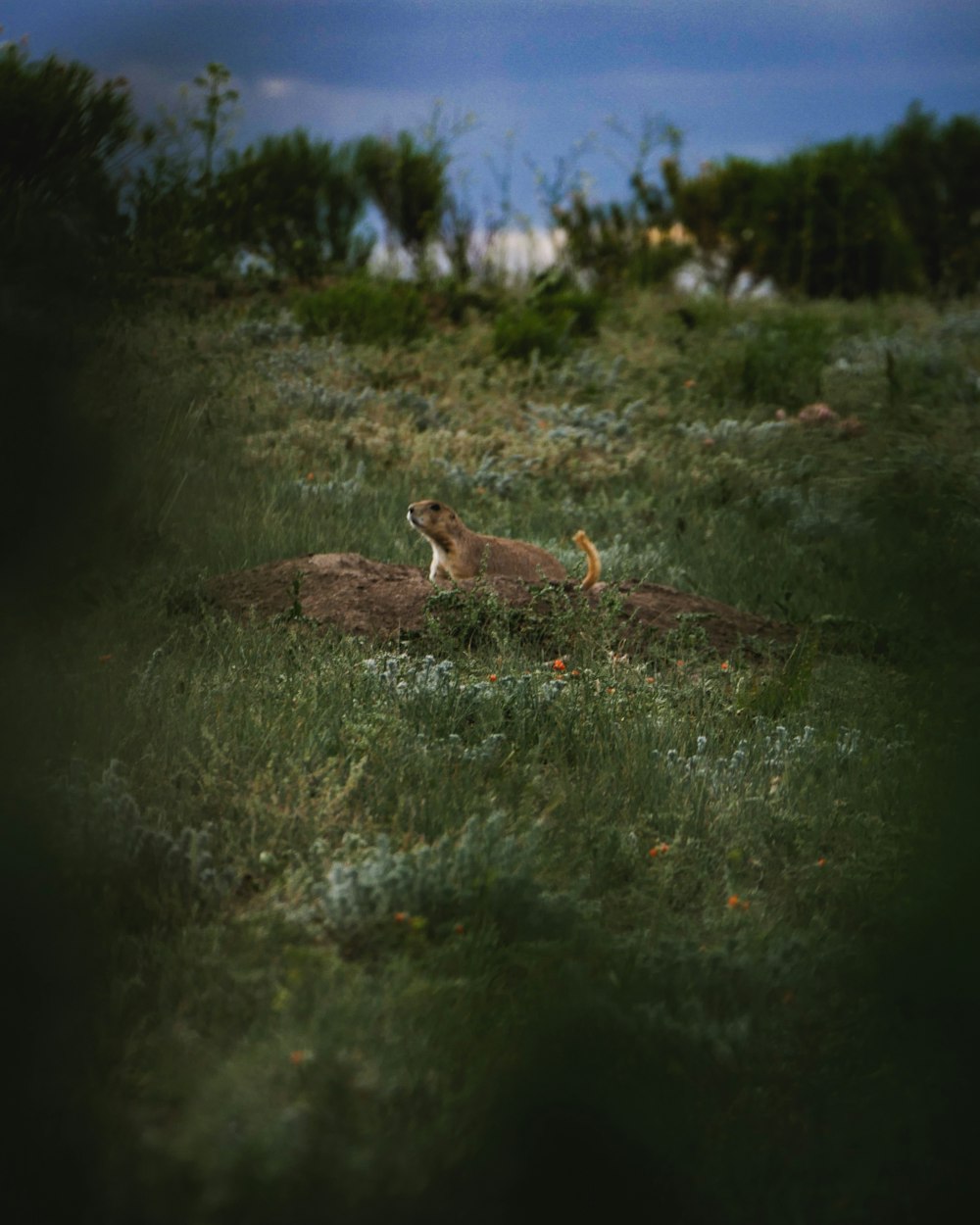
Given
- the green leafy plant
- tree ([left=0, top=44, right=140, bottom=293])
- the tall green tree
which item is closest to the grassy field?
tree ([left=0, top=44, right=140, bottom=293])

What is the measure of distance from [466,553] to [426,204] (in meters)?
10.9

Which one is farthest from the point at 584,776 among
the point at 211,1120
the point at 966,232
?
the point at 966,232

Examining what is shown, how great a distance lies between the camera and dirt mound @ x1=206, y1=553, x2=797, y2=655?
18.8ft

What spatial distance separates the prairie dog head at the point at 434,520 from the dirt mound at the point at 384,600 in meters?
0.23

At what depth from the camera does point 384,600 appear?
19.4 ft

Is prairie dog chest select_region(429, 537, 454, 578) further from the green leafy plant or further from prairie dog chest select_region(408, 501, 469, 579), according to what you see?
the green leafy plant

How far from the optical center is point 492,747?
4234mm

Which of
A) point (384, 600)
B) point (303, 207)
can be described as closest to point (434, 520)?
point (384, 600)

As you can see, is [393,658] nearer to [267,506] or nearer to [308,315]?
[267,506]

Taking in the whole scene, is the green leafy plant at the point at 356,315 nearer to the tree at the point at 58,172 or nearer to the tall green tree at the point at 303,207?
the tall green tree at the point at 303,207

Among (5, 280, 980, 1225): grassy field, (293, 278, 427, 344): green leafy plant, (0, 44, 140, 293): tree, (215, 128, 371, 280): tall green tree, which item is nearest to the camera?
(5, 280, 980, 1225): grassy field

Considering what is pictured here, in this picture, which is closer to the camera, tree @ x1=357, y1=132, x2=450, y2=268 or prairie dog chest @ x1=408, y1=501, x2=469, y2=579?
prairie dog chest @ x1=408, y1=501, x2=469, y2=579

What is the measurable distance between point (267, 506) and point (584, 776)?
3758 millimetres

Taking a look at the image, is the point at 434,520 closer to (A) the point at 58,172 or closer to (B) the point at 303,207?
(A) the point at 58,172
